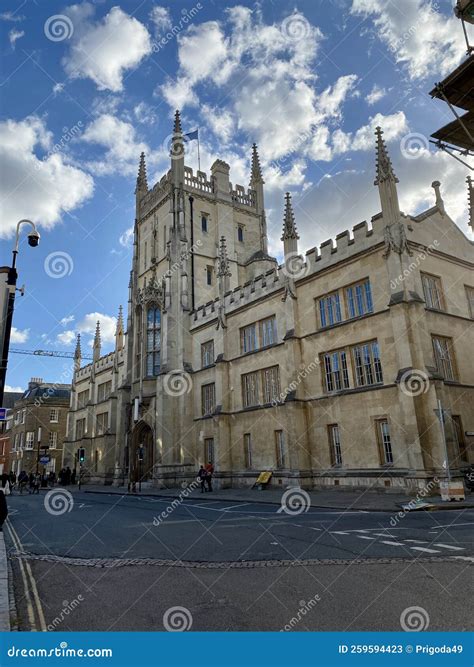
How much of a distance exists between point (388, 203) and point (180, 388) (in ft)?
64.5

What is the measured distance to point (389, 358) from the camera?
759 inches

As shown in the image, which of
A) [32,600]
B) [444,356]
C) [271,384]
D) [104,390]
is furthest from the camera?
[104,390]

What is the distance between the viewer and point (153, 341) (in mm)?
36562

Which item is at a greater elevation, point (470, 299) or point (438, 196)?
point (438, 196)

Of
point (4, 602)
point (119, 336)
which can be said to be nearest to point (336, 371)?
point (4, 602)

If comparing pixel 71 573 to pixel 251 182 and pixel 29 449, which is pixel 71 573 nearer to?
pixel 251 182

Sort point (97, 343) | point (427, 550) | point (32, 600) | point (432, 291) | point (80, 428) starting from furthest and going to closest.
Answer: point (97, 343) < point (80, 428) < point (432, 291) < point (427, 550) < point (32, 600)

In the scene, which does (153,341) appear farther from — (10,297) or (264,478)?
(10,297)

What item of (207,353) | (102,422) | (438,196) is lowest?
(102,422)

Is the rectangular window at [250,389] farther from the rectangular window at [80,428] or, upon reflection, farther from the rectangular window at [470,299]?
the rectangular window at [80,428]

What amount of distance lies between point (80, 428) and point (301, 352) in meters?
37.9

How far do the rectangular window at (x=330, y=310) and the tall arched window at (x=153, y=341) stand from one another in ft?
54.5

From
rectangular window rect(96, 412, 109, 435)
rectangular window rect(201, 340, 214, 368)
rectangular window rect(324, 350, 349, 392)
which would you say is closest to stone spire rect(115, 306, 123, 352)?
rectangular window rect(96, 412, 109, 435)

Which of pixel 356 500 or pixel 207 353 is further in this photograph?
pixel 207 353
